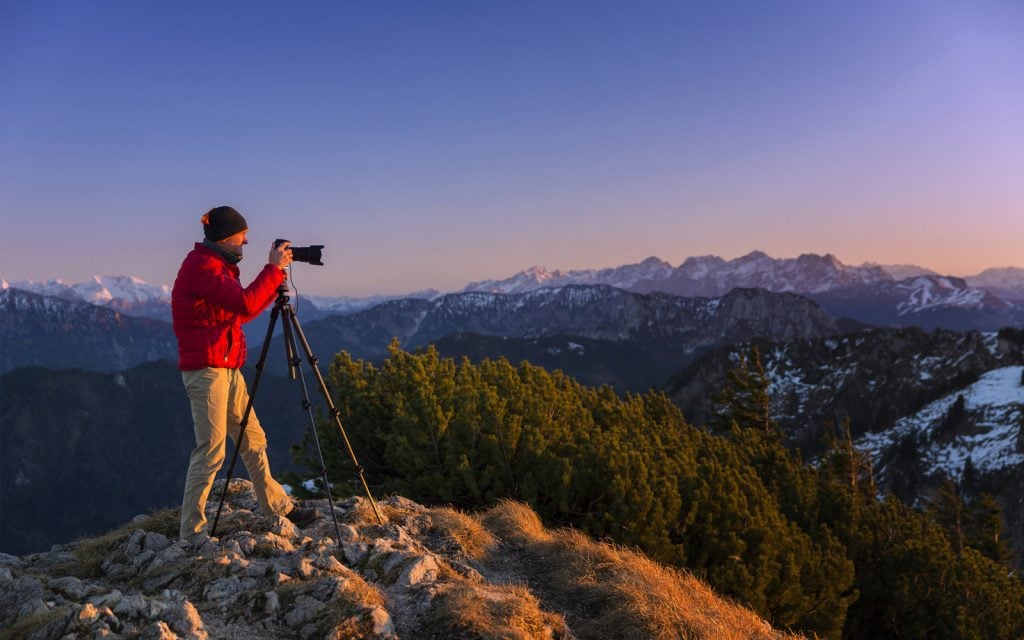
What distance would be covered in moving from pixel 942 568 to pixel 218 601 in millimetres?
25544

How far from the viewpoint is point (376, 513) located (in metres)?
8.68

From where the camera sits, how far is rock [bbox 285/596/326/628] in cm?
580


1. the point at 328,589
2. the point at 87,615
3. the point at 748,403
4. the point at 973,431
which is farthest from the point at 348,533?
the point at 973,431

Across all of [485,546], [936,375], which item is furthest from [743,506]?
[936,375]

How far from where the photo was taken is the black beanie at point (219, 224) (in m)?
7.03

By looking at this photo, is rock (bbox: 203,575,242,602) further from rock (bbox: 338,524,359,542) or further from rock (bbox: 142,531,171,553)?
rock (bbox: 142,531,171,553)

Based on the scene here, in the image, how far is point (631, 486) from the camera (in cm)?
1224

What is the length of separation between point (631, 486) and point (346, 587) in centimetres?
753

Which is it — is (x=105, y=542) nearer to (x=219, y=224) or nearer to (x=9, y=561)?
(x=9, y=561)

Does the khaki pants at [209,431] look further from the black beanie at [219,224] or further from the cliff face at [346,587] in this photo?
the black beanie at [219,224]

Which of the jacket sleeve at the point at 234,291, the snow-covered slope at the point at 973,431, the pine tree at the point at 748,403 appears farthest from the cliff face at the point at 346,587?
the snow-covered slope at the point at 973,431

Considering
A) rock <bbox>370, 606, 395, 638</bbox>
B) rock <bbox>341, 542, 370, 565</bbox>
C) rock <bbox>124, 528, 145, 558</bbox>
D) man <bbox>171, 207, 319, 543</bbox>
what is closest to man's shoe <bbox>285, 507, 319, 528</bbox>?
rock <bbox>341, 542, 370, 565</bbox>

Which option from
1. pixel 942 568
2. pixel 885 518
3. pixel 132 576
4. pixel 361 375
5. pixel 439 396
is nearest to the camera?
pixel 132 576

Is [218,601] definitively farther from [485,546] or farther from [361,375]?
[361,375]
